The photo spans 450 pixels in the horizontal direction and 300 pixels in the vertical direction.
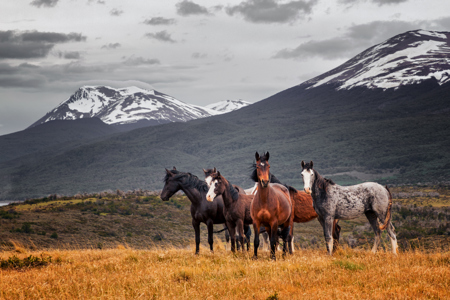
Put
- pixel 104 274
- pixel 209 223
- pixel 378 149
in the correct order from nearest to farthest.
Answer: pixel 104 274 → pixel 209 223 → pixel 378 149

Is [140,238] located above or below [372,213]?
below

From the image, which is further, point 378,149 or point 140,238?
point 378,149

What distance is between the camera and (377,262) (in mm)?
10211

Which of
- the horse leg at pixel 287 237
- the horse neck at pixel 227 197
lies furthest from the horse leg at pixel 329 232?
the horse neck at pixel 227 197

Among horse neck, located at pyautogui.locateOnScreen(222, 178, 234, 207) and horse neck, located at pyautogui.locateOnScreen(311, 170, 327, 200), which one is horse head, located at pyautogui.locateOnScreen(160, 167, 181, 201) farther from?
horse neck, located at pyautogui.locateOnScreen(311, 170, 327, 200)

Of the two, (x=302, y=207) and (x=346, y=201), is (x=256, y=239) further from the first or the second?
(x=302, y=207)

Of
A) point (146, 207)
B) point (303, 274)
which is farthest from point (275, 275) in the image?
point (146, 207)

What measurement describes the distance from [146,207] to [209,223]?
120ft

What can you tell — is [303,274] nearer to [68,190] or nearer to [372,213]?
[372,213]

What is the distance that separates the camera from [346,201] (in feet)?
44.5

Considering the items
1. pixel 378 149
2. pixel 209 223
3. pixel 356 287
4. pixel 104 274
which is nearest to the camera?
pixel 356 287

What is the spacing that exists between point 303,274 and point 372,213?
6.36m

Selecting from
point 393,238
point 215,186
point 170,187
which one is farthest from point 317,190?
point 170,187

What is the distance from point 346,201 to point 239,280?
620 centimetres
